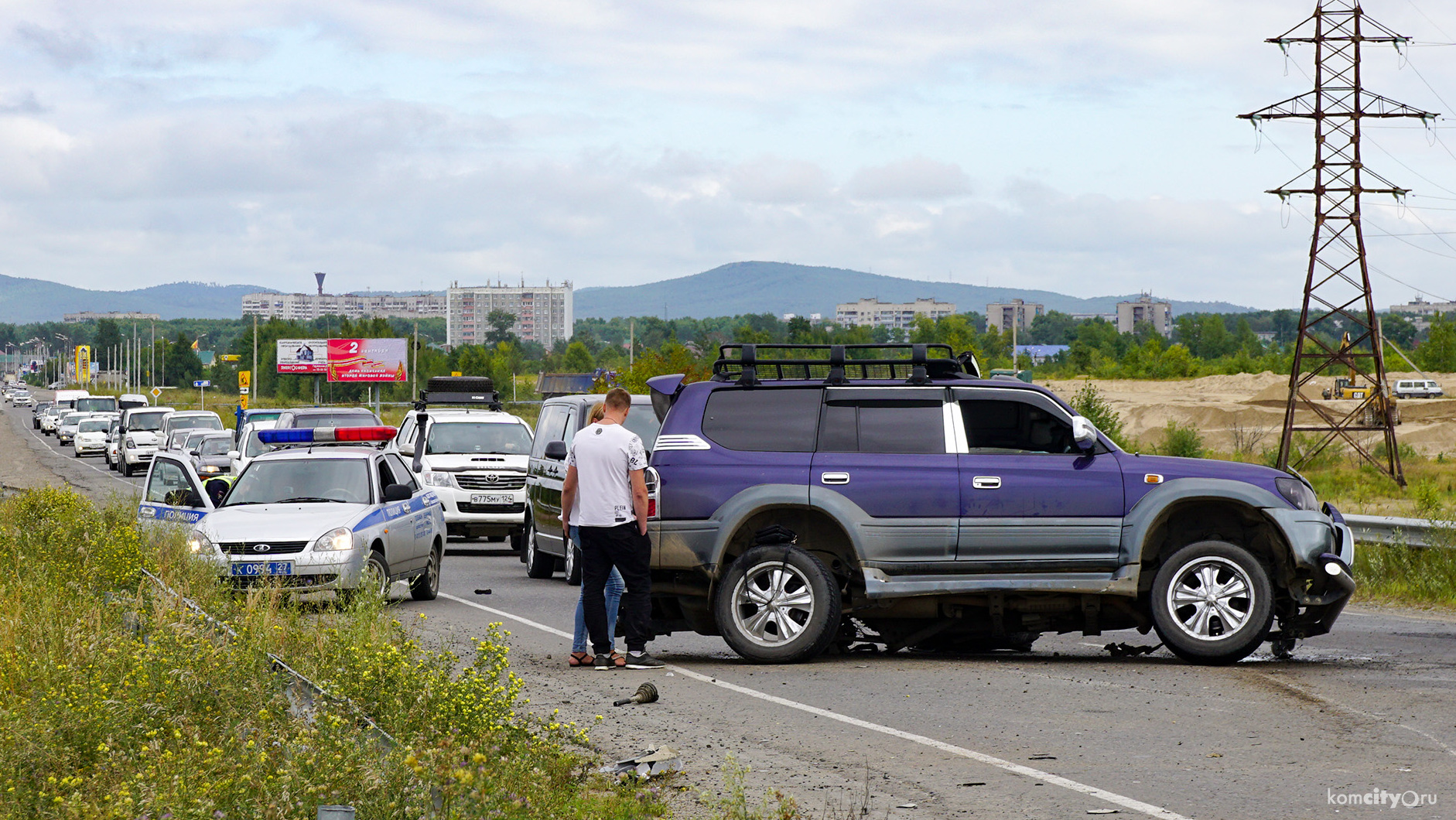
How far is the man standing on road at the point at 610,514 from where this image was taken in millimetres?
10102

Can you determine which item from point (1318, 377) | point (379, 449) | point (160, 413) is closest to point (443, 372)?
point (1318, 377)

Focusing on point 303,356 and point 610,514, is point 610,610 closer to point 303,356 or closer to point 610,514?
point 610,514

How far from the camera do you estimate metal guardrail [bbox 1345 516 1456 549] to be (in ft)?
48.2

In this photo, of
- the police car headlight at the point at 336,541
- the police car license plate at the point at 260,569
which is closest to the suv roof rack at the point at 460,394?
the police car headlight at the point at 336,541

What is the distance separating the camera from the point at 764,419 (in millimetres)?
10828

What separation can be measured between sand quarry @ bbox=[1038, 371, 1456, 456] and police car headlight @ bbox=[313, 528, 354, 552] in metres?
45.2

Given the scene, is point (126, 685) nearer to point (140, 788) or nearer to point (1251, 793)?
point (140, 788)

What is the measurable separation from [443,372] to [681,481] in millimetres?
128628

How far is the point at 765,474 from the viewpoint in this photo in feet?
34.6

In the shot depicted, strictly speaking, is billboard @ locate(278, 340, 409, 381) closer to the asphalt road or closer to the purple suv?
the asphalt road

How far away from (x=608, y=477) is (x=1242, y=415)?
70.3 metres

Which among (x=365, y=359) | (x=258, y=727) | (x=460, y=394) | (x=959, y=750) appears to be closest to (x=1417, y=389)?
(x=365, y=359)

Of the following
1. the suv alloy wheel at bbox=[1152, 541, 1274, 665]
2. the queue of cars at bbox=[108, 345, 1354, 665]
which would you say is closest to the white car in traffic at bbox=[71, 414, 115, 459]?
the queue of cars at bbox=[108, 345, 1354, 665]

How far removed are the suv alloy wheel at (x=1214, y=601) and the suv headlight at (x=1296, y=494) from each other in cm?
50
